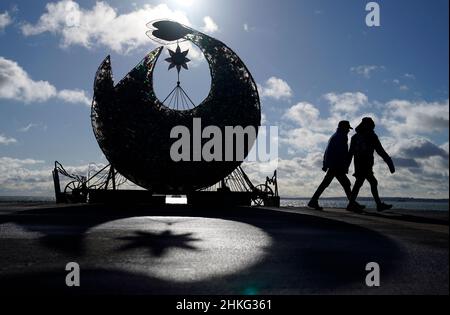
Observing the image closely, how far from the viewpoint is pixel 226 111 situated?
1756 centimetres

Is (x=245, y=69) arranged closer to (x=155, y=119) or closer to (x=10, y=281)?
(x=155, y=119)

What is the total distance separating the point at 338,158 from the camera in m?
10.5

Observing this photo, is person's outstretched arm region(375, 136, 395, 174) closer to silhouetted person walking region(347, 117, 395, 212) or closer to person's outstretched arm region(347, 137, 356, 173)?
silhouetted person walking region(347, 117, 395, 212)

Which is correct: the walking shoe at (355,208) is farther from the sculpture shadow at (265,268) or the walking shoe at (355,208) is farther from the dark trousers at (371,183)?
the sculpture shadow at (265,268)

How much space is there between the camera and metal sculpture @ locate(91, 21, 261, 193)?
695 inches

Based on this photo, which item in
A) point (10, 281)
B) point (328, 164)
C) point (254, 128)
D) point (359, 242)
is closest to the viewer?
point (10, 281)

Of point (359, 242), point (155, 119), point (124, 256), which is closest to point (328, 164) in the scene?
point (359, 242)

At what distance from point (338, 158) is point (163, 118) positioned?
9.46 metres

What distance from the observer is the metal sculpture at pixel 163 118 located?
1766 centimetres

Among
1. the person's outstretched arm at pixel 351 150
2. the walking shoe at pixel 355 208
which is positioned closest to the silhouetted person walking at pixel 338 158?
the walking shoe at pixel 355 208

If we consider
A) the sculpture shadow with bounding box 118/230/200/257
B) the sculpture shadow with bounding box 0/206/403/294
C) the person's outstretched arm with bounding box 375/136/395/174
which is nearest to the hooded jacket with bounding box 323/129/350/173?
the person's outstretched arm with bounding box 375/136/395/174

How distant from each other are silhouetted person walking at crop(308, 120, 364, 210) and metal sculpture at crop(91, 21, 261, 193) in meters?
6.83

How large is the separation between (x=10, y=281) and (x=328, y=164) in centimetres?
829

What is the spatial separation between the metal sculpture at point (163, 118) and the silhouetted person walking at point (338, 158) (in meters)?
6.83
